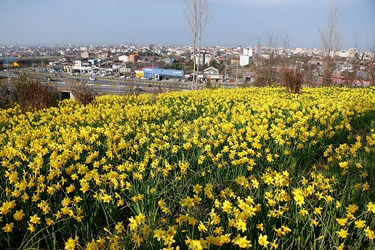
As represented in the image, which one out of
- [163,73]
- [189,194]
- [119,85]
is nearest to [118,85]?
[119,85]

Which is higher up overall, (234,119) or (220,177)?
(234,119)

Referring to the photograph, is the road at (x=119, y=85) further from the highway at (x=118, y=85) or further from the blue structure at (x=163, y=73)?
the blue structure at (x=163, y=73)

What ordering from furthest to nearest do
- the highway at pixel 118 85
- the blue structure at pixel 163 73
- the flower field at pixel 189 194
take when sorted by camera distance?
the blue structure at pixel 163 73, the highway at pixel 118 85, the flower field at pixel 189 194

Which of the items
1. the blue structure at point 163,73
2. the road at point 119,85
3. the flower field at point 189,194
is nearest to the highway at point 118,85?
the road at point 119,85

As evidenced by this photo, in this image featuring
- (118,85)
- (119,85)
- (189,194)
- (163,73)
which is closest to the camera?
(189,194)

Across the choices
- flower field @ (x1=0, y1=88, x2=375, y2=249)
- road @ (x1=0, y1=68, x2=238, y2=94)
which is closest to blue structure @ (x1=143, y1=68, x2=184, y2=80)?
road @ (x1=0, y1=68, x2=238, y2=94)

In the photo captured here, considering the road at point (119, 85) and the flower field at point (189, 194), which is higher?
the flower field at point (189, 194)

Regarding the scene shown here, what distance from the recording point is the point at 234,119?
434 centimetres

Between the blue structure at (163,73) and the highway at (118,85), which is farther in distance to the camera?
the blue structure at (163,73)

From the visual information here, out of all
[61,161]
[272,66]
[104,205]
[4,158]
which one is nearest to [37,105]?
[4,158]

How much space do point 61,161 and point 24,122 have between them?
301 cm

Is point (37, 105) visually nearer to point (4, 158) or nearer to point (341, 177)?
point (4, 158)

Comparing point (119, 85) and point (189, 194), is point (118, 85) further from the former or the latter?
point (189, 194)

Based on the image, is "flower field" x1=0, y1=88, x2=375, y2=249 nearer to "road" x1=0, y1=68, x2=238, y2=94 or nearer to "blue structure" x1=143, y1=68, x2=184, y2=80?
"road" x1=0, y1=68, x2=238, y2=94
